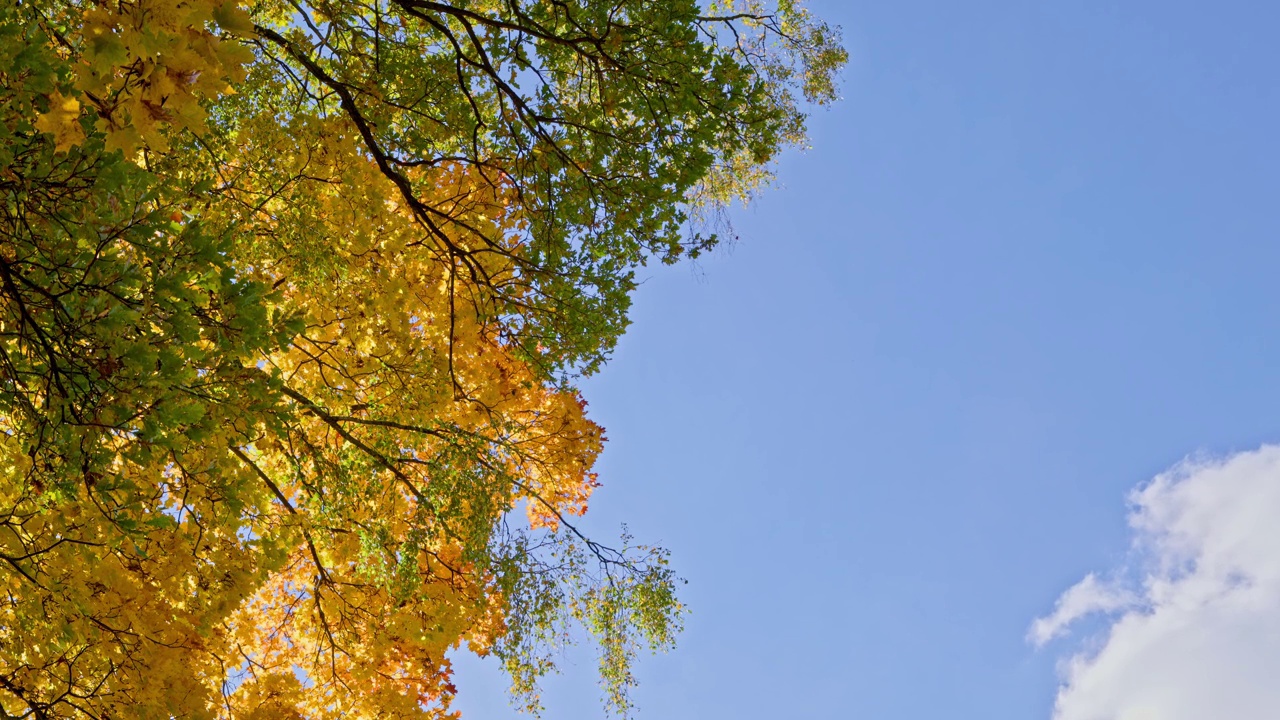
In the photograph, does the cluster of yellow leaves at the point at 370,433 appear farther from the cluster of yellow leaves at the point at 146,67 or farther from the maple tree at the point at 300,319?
the cluster of yellow leaves at the point at 146,67

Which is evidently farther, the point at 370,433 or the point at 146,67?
the point at 370,433

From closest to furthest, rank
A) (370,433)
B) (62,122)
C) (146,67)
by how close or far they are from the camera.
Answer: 1. (146,67)
2. (62,122)
3. (370,433)

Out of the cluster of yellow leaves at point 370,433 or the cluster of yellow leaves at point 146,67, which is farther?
the cluster of yellow leaves at point 370,433

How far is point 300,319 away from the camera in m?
4.31

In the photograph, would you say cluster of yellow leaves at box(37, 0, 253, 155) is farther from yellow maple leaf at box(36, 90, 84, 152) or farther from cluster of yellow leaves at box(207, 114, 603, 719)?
cluster of yellow leaves at box(207, 114, 603, 719)

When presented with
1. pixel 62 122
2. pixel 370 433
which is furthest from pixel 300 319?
pixel 370 433

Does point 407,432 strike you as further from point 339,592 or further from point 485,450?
point 339,592

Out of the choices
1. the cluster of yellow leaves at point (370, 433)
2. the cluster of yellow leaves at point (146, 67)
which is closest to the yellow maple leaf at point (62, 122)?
the cluster of yellow leaves at point (146, 67)

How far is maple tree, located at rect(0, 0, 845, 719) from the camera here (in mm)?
3508

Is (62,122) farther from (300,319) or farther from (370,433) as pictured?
(370,433)

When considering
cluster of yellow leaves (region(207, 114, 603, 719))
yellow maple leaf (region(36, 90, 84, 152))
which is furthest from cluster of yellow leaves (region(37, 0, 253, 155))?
cluster of yellow leaves (region(207, 114, 603, 719))

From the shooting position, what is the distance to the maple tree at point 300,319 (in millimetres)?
3508

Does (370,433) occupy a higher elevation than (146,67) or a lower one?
higher

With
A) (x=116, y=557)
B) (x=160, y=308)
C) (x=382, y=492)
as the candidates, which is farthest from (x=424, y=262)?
(x=160, y=308)
